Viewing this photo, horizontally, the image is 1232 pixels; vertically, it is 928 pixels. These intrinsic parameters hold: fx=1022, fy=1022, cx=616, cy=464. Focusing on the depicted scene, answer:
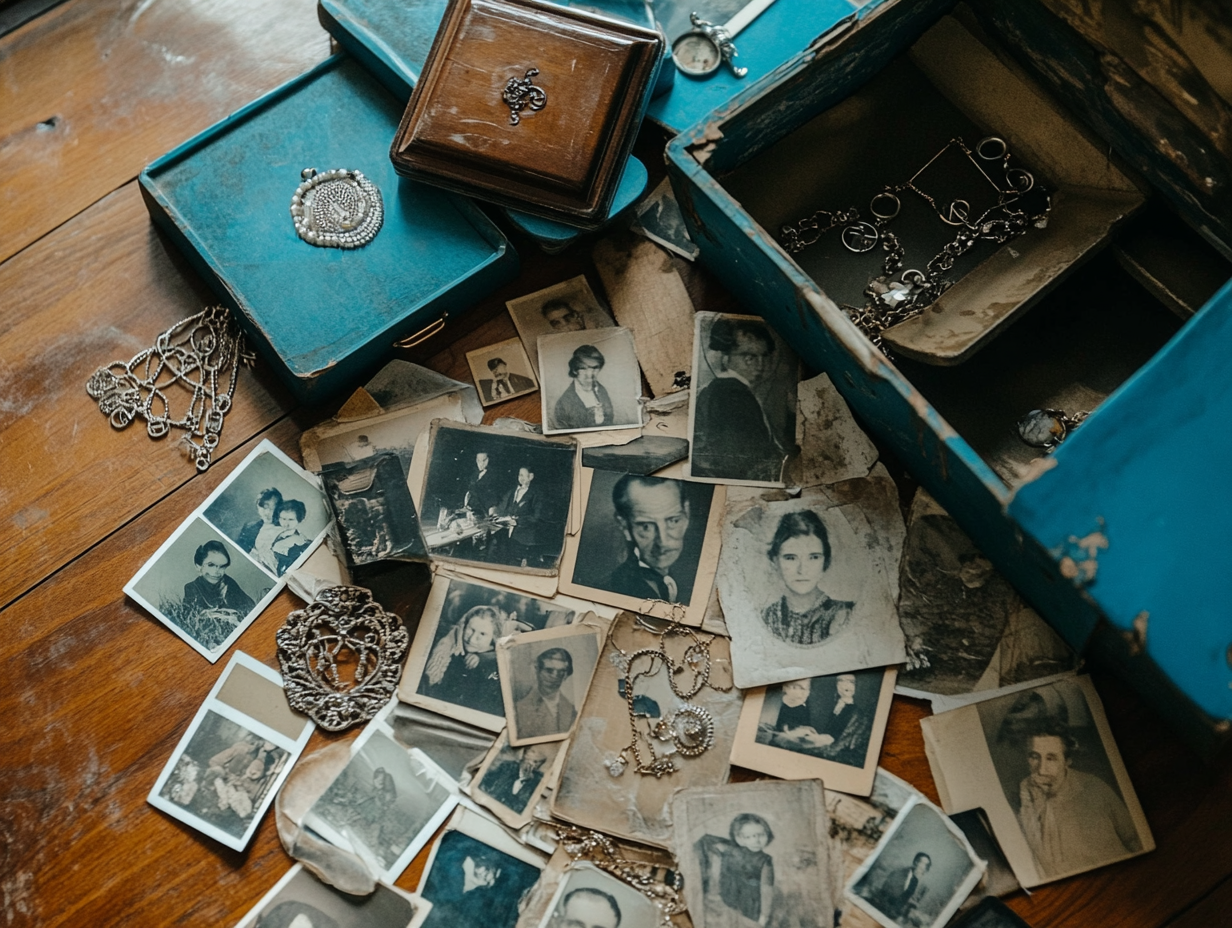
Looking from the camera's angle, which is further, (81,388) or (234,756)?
(81,388)

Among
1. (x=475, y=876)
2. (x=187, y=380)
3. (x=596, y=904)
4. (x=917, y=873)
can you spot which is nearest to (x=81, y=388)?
(x=187, y=380)

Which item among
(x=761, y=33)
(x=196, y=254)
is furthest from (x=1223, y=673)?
(x=196, y=254)

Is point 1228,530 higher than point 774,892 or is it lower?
higher

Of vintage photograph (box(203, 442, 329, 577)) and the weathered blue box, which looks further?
vintage photograph (box(203, 442, 329, 577))

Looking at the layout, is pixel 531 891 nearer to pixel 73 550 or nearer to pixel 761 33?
pixel 73 550

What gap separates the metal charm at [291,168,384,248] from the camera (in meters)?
1.19

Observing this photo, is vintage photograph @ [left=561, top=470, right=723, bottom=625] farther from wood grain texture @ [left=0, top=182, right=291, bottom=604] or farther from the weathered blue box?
wood grain texture @ [left=0, top=182, right=291, bottom=604]

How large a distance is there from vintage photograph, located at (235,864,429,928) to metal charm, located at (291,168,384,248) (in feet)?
2.32

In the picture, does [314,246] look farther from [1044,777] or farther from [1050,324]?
[1044,777]

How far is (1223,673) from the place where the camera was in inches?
34.3

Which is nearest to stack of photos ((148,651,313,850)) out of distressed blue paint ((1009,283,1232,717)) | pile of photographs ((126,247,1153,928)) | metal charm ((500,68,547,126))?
pile of photographs ((126,247,1153,928))

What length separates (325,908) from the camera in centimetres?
109

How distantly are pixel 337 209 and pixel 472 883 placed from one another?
776mm

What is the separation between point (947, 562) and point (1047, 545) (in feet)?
0.78
